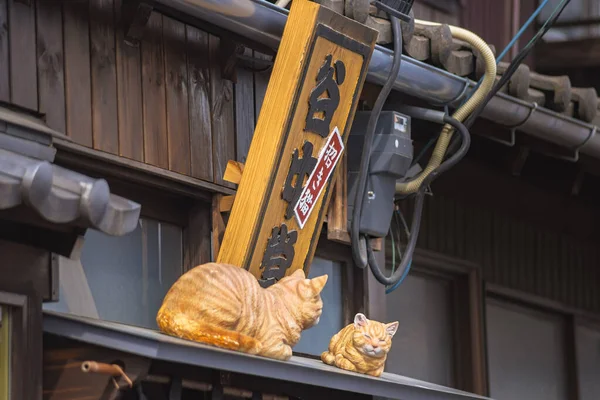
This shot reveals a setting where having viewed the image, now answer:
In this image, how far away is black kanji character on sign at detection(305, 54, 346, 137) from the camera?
7977 millimetres

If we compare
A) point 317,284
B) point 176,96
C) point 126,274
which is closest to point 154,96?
point 176,96

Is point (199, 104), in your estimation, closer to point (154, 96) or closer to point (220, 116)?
point (220, 116)

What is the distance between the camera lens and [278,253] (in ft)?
26.2

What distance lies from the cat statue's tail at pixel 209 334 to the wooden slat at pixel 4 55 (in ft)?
4.80

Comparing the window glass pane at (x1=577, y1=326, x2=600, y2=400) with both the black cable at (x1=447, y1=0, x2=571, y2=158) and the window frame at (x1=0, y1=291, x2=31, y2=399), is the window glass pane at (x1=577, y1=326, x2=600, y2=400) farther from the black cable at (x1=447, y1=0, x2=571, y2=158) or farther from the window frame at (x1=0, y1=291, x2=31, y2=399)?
the window frame at (x1=0, y1=291, x2=31, y2=399)

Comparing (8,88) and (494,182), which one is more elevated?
(494,182)

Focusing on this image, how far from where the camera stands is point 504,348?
489 inches

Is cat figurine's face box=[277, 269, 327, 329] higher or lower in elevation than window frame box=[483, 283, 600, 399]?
lower

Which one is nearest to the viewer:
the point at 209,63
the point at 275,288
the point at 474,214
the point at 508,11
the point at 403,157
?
the point at 275,288

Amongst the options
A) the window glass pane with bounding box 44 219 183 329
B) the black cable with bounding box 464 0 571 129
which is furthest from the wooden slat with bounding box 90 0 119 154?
the black cable with bounding box 464 0 571 129

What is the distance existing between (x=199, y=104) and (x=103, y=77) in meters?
0.84

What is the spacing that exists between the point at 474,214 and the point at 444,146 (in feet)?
8.70

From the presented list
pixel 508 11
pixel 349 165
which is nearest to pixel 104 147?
pixel 349 165

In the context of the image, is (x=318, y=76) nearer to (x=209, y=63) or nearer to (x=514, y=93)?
(x=209, y=63)
